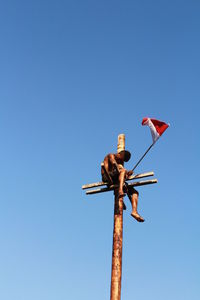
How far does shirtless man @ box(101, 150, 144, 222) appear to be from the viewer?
9.48m

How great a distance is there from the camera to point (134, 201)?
9586 millimetres

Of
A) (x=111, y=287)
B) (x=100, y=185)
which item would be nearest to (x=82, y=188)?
(x=100, y=185)

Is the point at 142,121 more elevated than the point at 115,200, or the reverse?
the point at 142,121

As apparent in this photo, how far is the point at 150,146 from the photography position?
34.0 ft

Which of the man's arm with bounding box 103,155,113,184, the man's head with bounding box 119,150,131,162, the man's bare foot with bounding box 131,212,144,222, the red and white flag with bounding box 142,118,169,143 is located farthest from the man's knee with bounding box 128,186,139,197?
the red and white flag with bounding box 142,118,169,143

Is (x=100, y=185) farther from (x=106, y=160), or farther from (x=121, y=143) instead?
(x=121, y=143)

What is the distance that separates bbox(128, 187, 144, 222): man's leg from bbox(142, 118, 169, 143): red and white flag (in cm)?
152

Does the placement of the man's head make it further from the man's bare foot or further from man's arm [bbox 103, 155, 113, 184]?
the man's bare foot

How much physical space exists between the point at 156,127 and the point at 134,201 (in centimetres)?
213

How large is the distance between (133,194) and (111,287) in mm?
2176

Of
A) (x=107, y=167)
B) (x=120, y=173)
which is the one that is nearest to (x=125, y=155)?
(x=107, y=167)

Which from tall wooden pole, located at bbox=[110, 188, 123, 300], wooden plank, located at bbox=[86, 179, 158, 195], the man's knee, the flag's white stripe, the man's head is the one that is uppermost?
the flag's white stripe

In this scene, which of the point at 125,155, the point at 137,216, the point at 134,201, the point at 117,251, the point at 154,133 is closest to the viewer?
the point at 117,251

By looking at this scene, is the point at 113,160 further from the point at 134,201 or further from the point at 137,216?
the point at 137,216
